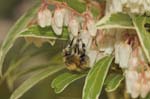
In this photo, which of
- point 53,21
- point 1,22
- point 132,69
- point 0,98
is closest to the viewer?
point 132,69

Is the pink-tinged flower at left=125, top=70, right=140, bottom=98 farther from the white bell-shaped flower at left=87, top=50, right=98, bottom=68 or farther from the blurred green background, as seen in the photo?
the blurred green background

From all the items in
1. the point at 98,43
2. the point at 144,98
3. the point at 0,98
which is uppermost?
the point at 98,43

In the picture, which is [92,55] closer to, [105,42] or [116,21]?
[105,42]

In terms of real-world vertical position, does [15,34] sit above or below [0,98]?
above

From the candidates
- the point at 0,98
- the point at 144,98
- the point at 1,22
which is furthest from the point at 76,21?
the point at 1,22

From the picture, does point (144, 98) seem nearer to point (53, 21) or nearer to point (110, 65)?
point (110, 65)

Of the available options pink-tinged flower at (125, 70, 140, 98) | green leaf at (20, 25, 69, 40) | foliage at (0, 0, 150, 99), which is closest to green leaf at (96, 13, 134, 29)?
foliage at (0, 0, 150, 99)

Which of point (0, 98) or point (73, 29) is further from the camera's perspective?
point (0, 98)
